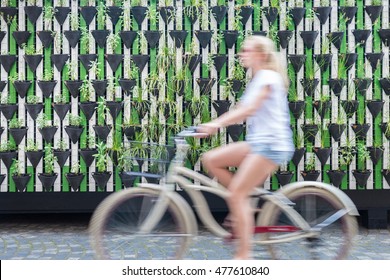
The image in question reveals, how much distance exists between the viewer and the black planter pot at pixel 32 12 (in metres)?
8.31

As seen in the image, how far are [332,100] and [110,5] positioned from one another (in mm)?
2857

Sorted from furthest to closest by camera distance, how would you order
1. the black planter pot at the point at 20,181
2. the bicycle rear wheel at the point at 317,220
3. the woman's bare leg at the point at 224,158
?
the black planter pot at the point at 20,181
the bicycle rear wheel at the point at 317,220
the woman's bare leg at the point at 224,158

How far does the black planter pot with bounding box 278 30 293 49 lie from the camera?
8.34 m

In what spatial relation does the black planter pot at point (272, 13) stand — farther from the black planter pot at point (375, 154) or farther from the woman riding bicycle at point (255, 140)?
the woman riding bicycle at point (255, 140)

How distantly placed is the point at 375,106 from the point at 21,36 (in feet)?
13.9

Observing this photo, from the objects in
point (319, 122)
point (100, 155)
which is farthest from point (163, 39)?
point (319, 122)

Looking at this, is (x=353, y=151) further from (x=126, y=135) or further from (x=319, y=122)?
(x=126, y=135)

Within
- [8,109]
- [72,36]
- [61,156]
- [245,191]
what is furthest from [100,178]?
[245,191]

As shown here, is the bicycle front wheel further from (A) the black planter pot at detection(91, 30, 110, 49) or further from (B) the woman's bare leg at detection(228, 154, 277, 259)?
(A) the black planter pot at detection(91, 30, 110, 49)

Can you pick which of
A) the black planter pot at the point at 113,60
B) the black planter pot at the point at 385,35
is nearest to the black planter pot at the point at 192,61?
the black planter pot at the point at 113,60

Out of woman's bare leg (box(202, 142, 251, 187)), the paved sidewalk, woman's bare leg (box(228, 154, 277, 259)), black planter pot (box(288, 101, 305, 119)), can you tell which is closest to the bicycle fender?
woman's bare leg (box(228, 154, 277, 259))

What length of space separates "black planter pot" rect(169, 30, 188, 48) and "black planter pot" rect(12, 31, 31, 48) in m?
1.68

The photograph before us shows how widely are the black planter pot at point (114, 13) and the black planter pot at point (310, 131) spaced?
99.3 inches

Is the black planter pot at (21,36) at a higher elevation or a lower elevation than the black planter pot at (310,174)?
higher
